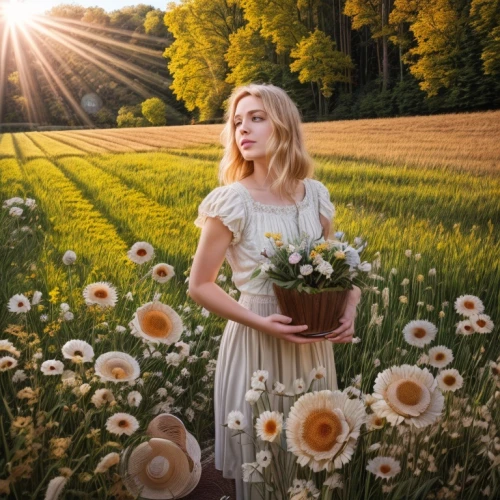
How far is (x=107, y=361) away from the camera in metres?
1.45

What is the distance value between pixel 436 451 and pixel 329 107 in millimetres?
1600

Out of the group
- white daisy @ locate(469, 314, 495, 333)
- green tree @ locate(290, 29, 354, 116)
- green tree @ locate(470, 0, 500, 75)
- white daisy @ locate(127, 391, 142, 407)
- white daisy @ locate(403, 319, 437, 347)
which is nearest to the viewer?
white daisy @ locate(127, 391, 142, 407)

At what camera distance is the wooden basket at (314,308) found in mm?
1322

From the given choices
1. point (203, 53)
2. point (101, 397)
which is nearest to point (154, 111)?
point (203, 53)

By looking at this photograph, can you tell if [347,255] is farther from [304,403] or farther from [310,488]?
[310,488]

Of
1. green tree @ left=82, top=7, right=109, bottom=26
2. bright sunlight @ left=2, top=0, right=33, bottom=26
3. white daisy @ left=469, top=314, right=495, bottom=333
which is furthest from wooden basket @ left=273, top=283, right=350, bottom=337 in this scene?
bright sunlight @ left=2, top=0, right=33, bottom=26

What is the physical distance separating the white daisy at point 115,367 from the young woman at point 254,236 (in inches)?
8.6

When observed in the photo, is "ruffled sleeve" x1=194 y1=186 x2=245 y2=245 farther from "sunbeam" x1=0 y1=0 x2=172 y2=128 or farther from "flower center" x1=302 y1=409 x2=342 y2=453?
"sunbeam" x1=0 y1=0 x2=172 y2=128

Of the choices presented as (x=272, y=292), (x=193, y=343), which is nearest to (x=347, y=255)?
(x=272, y=292)

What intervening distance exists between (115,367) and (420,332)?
827 mm

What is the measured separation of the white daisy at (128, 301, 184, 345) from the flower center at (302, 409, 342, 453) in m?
0.62

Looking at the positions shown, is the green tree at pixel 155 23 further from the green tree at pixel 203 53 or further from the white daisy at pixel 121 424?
Answer: the white daisy at pixel 121 424

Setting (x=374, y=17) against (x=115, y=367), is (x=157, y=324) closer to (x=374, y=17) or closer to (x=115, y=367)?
(x=115, y=367)

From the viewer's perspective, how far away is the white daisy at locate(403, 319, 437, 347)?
65.7 inches
